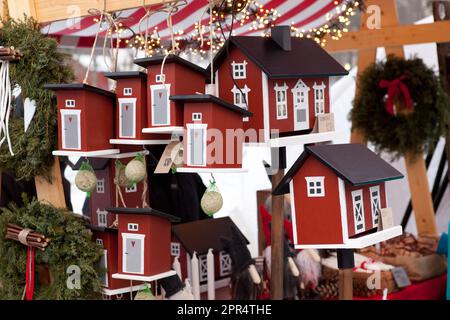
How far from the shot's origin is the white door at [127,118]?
2.73m

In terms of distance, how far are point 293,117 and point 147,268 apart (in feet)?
2.69

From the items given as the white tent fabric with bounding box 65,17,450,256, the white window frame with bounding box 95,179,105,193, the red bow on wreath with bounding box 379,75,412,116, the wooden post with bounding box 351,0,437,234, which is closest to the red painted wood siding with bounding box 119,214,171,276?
the white window frame with bounding box 95,179,105,193

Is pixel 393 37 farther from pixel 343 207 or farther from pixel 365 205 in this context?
pixel 343 207

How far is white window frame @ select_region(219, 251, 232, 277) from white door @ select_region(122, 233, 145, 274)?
114cm

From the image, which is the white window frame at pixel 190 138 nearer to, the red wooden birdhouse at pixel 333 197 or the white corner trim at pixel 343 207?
the red wooden birdhouse at pixel 333 197

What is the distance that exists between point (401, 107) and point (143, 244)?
300 cm

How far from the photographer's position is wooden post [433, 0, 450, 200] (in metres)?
5.00

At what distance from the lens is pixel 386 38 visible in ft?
16.5

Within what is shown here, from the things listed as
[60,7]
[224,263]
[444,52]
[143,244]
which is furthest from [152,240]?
[444,52]

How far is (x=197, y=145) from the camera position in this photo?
97.7 inches

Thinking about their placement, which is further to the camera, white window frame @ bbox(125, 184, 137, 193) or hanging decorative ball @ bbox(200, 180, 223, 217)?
white window frame @ bbox(125, 184, 137, 193)

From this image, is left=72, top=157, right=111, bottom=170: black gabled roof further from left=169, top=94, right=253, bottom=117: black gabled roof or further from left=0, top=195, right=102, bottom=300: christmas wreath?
left=169, top=94, right=253, bottom=117: black gabled roof

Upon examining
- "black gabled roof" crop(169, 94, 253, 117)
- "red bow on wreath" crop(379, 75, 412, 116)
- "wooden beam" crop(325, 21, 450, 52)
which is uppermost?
"wooden beam" crop(325, 21, 450, 52)

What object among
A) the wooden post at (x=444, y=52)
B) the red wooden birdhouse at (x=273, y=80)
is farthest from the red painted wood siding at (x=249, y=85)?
the wooden post at (x=444, y=52)
